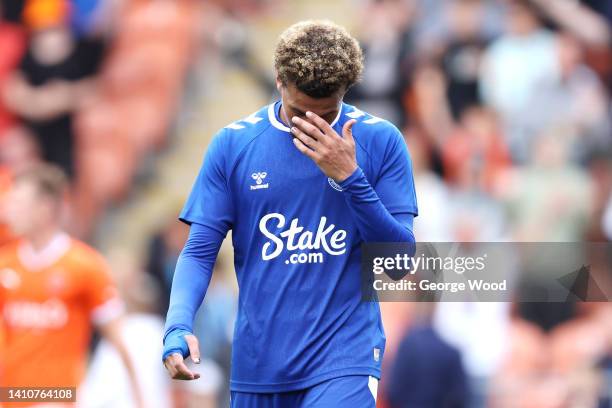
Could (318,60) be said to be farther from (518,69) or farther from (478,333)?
(518,69)

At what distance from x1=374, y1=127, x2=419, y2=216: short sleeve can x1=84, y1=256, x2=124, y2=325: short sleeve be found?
387 cm

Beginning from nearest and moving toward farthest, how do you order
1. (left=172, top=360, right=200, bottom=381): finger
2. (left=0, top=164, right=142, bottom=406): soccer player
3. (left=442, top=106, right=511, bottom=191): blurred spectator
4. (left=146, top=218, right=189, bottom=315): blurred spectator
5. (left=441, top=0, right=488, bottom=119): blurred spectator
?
(left=172, top=360, right=200, bottom=381): finger, (left=0, top=164, right=142, bottom=406): soccer player, (left=442, top=106, right=511, bottom=191): blurred spectator, (left=441, top=0, right=488, bottom=119): blurred spectator, (left=146, top=218, right=189, bottom=315): blurred spectator

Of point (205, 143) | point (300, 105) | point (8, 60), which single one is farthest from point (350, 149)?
point (8, 60)

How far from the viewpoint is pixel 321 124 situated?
4758mm

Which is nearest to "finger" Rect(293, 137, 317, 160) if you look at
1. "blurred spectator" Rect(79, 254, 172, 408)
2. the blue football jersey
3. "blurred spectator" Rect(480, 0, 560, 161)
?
the blue football jersey

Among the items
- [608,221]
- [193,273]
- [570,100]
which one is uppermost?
[570,100]

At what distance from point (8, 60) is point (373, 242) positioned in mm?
8324

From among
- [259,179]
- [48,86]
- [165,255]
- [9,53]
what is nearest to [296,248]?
[259,179]

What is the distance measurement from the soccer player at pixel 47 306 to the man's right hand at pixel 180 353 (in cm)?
356

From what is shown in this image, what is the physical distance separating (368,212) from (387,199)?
1.08ft

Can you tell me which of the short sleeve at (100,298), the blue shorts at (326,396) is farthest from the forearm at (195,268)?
the short sleeve at (100,298)

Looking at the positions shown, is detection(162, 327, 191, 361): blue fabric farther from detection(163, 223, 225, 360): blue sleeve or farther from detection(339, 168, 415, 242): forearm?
detection(339, 168, 415, 242): forearm

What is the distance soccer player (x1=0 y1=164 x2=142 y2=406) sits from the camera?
27.5ft

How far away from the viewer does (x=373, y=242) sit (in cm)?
486
